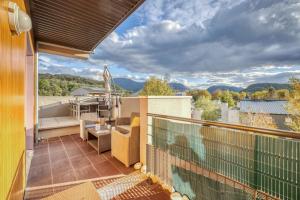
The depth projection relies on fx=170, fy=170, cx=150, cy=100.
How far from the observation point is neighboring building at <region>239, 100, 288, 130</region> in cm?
1528

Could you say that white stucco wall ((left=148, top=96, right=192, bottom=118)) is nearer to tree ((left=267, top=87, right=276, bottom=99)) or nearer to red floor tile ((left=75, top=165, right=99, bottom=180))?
red floor tile ((left=75, top=165, right=99, bottom=180))

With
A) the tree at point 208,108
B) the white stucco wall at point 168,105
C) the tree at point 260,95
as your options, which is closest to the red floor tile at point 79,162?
the white stucco wall at point 168,105

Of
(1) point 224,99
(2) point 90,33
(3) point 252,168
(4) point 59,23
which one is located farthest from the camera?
(1) point 224,99

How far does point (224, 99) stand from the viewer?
2730 centimetres

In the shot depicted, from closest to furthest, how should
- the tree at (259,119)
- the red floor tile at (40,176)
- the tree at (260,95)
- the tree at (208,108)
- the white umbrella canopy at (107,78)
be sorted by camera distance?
the red floor tile at (40,176) < the white umbrella canopy at (107,78) < the tree at (259,119) < the tree at (208,108) < the tree at (260,95)

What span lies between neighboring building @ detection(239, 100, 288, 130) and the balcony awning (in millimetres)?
16516

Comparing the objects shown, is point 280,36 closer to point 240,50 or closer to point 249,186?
point 240,50

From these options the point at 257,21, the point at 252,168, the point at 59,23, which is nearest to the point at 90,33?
the point at 59,23

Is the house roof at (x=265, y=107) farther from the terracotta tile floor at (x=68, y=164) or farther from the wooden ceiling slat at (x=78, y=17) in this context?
the wooden ceiling slat at (x=78, y=17)

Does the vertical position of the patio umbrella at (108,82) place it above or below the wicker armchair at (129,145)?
above

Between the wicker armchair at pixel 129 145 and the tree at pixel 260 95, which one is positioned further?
the tree at pixel 260 95

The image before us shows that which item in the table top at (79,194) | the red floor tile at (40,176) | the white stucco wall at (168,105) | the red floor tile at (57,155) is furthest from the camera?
the red floor tile at (57,155)

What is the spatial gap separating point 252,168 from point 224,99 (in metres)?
28.0

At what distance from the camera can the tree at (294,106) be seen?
500 inches
